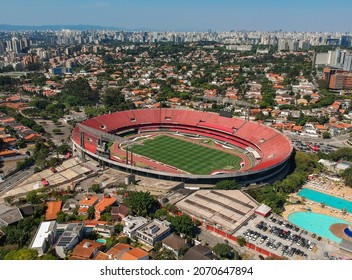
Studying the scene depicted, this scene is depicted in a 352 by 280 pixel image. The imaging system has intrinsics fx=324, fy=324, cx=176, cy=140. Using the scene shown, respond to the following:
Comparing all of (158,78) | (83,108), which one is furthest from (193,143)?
(158,78)

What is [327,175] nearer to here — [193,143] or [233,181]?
[233,181]

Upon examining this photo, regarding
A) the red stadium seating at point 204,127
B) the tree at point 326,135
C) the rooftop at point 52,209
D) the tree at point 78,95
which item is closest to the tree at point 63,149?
the red stadium seating at point 204,127

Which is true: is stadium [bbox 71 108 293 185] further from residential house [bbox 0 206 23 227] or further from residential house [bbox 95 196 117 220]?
residential house [bbox 0 206 23 227]

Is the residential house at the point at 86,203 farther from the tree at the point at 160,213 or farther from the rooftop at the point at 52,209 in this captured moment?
the tree at the point at 160,213

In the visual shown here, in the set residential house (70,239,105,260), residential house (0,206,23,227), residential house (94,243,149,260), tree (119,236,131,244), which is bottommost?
tree (119,236,131,244)

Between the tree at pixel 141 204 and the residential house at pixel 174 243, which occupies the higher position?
the tree at pixel 141 204

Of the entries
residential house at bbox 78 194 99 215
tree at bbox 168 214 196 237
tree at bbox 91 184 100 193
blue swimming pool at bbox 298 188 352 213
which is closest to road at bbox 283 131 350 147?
A: blue swimming pool at bbox 298 188 352 213

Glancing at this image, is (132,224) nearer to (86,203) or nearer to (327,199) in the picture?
(86,203)

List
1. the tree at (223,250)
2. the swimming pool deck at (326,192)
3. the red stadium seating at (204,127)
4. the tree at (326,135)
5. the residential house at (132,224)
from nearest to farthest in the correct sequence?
the tree at (223,250) → the residential house at (132,224) → the swimming pool deck at (326,192) → the red stadium seating at (204,127) → the tree at (326,135)
